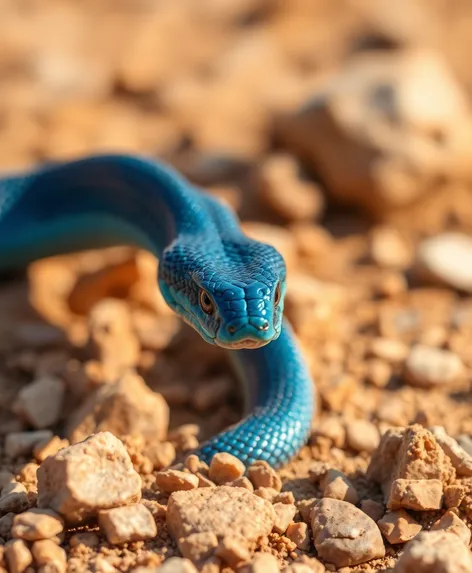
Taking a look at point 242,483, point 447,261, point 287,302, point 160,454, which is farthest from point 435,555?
point 447,261

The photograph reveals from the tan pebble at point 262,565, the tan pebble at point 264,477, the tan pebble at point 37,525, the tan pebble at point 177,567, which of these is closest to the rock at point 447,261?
the tan pebble at point 264,477

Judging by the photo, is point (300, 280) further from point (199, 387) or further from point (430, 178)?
point (430, 178)

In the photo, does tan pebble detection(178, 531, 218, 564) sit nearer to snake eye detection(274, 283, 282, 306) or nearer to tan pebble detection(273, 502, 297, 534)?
tan pebble detection(273, 502, 297, 534)

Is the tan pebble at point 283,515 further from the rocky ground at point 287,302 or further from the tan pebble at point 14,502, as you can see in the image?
the tan pebble at point 14,502

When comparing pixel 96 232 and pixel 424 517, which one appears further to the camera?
pixel 96 232

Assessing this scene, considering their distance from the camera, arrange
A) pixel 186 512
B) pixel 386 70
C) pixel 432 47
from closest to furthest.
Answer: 1. pixel 186 512
2. pixel 386 70
3. pixel 432 47

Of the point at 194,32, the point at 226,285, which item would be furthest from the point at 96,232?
the point at 194,32
